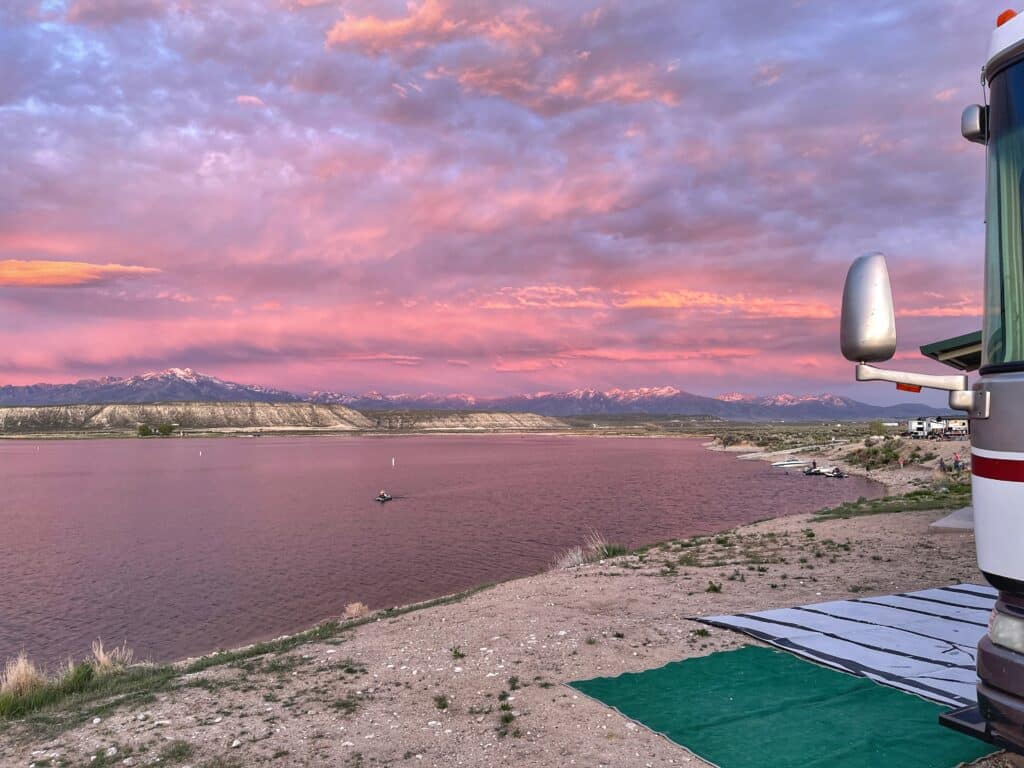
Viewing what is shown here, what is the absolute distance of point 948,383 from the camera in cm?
425

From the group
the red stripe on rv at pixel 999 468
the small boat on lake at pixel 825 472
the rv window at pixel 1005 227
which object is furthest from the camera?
the small boat on lake at pixel 825 472

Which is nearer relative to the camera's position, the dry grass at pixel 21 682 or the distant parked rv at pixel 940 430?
the dry grass at pixel 21 682

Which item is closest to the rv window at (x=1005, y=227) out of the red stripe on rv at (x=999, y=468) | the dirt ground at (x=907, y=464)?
the red stripe on rv at (x=999, y=468)

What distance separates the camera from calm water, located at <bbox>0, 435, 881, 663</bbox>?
2091 cm

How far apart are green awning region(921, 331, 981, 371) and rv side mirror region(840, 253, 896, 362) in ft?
19.3

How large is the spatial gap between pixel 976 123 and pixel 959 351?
5.71m

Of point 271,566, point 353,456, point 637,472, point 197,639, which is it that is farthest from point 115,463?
point 197,639

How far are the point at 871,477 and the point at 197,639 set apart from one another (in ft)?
163

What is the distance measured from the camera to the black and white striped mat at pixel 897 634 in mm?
7285

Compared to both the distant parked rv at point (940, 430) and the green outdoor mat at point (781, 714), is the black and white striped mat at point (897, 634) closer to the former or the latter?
the green outdoor mat at point (781, 714)

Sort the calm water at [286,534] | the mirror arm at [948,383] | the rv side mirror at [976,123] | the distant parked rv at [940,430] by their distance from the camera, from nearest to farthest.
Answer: the mirror arm at [948,383]
the rv side mirror at [976,123]
the calm water at [286,534]
the distant parked rv at [940,430]

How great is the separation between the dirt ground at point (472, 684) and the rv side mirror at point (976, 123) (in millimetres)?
4848

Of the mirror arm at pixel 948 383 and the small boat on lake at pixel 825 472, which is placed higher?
the mirror arm at pixel 948 383

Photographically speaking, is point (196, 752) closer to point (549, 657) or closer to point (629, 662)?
point (549, 657)
